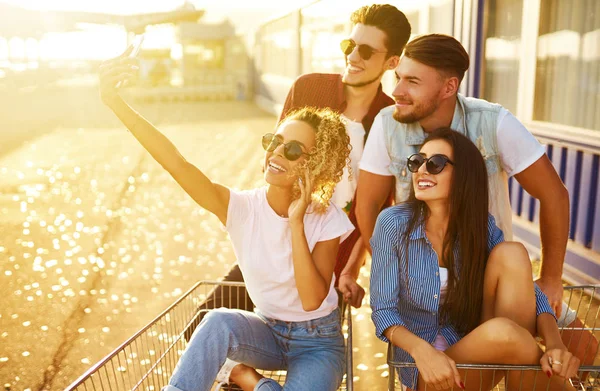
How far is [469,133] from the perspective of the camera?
281 centimetres

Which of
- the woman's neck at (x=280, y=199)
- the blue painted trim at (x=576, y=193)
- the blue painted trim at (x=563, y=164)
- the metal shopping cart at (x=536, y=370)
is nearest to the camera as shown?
the metal shopping cart at (x=536, y=370)

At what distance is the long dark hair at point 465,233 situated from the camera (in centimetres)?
248

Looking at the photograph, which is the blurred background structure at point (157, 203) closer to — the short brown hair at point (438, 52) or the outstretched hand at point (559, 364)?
the short brown hair at point (438, 52)

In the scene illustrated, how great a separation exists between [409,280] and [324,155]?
606mm

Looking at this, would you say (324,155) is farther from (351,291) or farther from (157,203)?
(157,203)

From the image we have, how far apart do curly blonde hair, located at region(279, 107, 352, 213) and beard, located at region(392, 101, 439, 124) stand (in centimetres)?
26

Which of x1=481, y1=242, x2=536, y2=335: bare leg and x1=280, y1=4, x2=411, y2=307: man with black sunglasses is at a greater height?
x1=280, y1=4, x2=411, y2=307: man with black sunglasses

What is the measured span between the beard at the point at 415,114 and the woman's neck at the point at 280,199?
59cm

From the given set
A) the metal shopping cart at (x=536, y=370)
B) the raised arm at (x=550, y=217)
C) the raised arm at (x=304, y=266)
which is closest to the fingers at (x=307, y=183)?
the raised arm at (x=304, y=266)

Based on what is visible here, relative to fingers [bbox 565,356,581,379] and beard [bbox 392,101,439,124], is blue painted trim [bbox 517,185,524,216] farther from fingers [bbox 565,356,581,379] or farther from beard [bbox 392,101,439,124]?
fingers [bbox 565,356,581,379]

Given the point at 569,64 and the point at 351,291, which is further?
the point at 569,64

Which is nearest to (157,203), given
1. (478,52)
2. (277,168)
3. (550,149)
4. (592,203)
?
(478,52)

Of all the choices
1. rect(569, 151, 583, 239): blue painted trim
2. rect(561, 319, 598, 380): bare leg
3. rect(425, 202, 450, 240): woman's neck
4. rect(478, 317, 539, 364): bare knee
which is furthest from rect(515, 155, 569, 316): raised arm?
rect(569, 151, 583, 239): blue painted trim

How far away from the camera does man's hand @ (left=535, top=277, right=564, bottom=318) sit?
8.55ft
